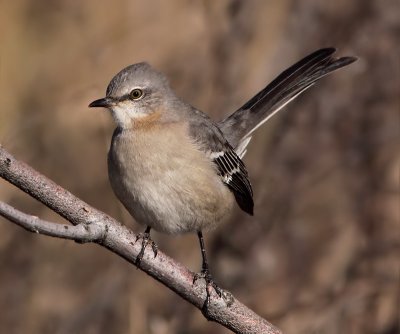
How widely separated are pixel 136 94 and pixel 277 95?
159 cm

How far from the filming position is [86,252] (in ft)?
31.8

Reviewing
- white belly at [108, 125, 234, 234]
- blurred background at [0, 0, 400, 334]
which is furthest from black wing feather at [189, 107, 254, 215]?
blurred background at [0, 0, 400, 334]

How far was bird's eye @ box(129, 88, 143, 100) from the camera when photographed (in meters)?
5.81

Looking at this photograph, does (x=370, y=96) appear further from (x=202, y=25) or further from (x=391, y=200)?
(x=202, y=25)

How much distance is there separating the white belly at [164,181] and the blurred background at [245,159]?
1460 mm

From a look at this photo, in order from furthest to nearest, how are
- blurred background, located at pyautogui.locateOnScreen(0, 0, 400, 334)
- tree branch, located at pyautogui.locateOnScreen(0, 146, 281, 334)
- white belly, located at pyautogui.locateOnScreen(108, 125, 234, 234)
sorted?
blurred background, located at pyautogui.locateOnScreen(0, 0, 400, 334), white belly, located at pyautogui.locateOnScreen(108, 125, 234, 234), tree branch, located at pyautogui.locateOnScreen(0, 146, 281, 334)

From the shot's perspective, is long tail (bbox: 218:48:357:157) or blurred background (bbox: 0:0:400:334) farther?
blurred background (bbox: 0:0:400:334)

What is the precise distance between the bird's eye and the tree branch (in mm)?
1545

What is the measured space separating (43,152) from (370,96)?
3.32 metres

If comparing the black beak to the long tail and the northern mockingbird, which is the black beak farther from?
the long tail

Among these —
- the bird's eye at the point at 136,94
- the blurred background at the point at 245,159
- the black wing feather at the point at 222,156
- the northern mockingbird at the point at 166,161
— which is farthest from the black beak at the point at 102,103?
the blurred background at the point at 245,159

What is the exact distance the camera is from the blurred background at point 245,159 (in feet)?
25.8

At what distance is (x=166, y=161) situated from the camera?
5.53 meters

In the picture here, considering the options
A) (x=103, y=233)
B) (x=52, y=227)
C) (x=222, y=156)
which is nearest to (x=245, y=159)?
(x=222, y=156)
